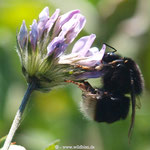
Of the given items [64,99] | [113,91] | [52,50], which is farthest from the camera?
[64,99]

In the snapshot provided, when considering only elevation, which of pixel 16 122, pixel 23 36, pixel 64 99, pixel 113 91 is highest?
pixel 23 36

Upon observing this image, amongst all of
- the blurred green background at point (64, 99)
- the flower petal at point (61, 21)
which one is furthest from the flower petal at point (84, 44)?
the blurred green background at point (64, 99)

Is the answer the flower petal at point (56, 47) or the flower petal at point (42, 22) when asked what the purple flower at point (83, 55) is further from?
the flower petal at point (42, 22)

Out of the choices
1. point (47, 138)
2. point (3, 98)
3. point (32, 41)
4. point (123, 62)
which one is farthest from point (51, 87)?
point (47, 138)

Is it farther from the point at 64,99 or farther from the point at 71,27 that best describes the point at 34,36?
the point at 64,99

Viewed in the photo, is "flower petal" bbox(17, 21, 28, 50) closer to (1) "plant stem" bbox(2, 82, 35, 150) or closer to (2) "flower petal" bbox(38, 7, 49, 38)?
(2) "flower petal" bbox(38, 7, 49, 38)

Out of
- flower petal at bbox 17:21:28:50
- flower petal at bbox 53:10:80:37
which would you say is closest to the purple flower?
flower petal at bbox 53:10:80:37

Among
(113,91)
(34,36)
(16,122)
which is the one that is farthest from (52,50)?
(113,91)

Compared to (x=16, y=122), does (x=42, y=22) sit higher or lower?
higher
